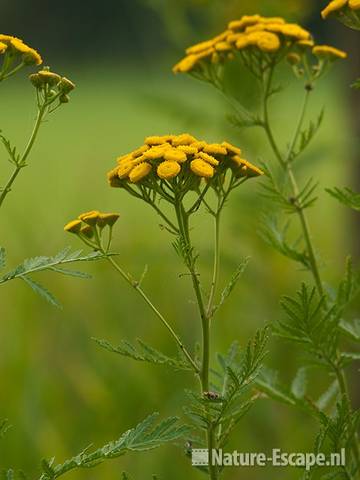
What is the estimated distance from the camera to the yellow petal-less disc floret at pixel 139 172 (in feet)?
5.32

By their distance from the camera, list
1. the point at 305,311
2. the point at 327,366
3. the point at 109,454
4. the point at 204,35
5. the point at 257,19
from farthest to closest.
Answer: the point at 204,35, the point at 257,19, the point at 327,366, the point at 305,311, the point at 109,454

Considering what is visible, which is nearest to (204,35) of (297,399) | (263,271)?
(263,271)

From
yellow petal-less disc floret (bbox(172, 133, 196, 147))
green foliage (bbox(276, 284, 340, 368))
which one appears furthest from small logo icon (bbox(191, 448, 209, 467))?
yellow petal-less disc floret (bbox(172, 133, 196, 147))

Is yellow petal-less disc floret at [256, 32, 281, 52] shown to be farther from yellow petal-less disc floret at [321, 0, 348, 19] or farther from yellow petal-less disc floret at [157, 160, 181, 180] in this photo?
yellow petal-less disc floret at [157, 160, 181, 180]

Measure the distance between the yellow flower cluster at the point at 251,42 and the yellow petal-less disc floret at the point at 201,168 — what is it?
59 cm

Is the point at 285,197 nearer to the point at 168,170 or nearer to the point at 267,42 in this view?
the point at 267,42

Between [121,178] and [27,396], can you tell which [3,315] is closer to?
[27,396]

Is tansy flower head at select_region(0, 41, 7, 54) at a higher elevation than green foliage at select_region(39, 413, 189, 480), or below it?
higher

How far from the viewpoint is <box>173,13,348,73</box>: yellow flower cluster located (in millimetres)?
2113

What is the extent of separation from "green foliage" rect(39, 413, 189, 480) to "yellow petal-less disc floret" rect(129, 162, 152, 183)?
0.39m

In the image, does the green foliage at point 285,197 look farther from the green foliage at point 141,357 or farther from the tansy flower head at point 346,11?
the green foliage at point 141,357

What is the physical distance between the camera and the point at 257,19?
2.24 m

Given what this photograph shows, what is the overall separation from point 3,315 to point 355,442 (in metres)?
3.49

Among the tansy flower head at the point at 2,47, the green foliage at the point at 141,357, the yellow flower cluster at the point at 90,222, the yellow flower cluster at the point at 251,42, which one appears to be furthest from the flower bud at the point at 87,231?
the yellow flower cluster at the point at 251,42
